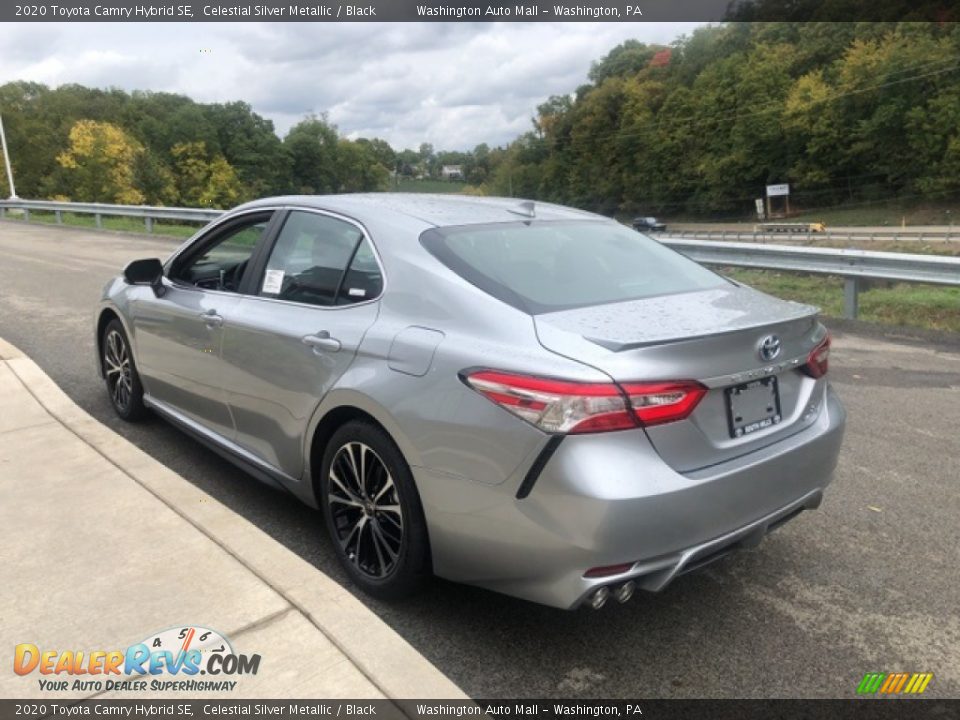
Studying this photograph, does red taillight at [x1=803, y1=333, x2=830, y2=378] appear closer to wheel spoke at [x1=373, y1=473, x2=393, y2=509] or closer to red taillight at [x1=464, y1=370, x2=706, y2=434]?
red taillight at [x1=464, y1=370, x2=706, y2=434]

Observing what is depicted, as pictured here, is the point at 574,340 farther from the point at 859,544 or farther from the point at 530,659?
the point at 859,544

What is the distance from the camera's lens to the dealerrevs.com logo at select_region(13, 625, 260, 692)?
2441 mm

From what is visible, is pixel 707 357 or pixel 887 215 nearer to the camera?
pixel 707 357

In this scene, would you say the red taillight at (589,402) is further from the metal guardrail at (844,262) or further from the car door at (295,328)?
the metal guardrail at (844,262)

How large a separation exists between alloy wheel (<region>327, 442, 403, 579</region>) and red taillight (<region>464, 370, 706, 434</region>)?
27.4 inches

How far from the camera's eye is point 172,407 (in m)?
4.64

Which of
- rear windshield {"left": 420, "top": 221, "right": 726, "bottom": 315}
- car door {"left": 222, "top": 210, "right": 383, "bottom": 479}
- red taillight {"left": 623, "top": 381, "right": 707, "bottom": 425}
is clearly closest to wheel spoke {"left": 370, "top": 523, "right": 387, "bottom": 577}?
car door {"left": 222, "top": 210, "right": 383, "bottom": 479}

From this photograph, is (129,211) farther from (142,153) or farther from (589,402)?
(142,153)

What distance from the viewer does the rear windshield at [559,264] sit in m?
2.98

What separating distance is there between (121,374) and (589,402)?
13.2 ft

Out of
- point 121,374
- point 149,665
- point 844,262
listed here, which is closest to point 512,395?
point 149,665

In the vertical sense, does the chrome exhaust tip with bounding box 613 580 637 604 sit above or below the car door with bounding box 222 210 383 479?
below

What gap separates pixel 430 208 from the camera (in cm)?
372

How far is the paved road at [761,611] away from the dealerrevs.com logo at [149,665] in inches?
26.5
